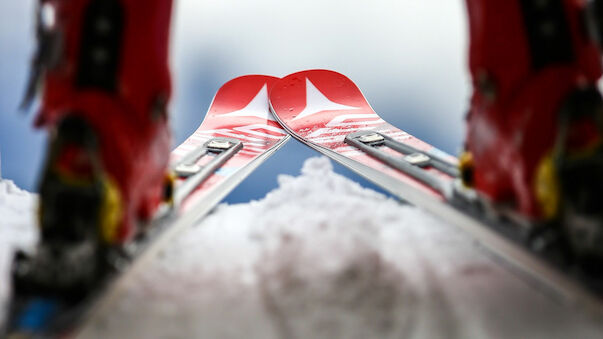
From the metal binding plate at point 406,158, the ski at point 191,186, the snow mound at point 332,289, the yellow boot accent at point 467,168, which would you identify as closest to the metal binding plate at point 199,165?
the ski at point 191,186

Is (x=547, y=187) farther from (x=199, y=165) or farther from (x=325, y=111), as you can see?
(x=325, y=111)

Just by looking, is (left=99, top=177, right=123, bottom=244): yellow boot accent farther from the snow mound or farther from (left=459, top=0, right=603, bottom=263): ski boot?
(left=459, top=0, right=603, bottom=263): ski boot

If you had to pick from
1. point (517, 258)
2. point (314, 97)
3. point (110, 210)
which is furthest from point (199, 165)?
point (314, 97)

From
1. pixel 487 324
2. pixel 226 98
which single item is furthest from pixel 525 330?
pixel 226 98

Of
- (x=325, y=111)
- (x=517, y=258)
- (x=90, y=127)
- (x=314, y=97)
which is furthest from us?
(x=314, y=97)

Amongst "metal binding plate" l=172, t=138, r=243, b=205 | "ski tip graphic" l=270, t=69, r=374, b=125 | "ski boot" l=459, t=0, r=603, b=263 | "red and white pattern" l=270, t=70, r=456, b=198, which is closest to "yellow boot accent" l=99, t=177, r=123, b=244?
"metal binding plate" l=172, t=138, r=243, b=205

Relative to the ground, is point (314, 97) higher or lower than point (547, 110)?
lower
